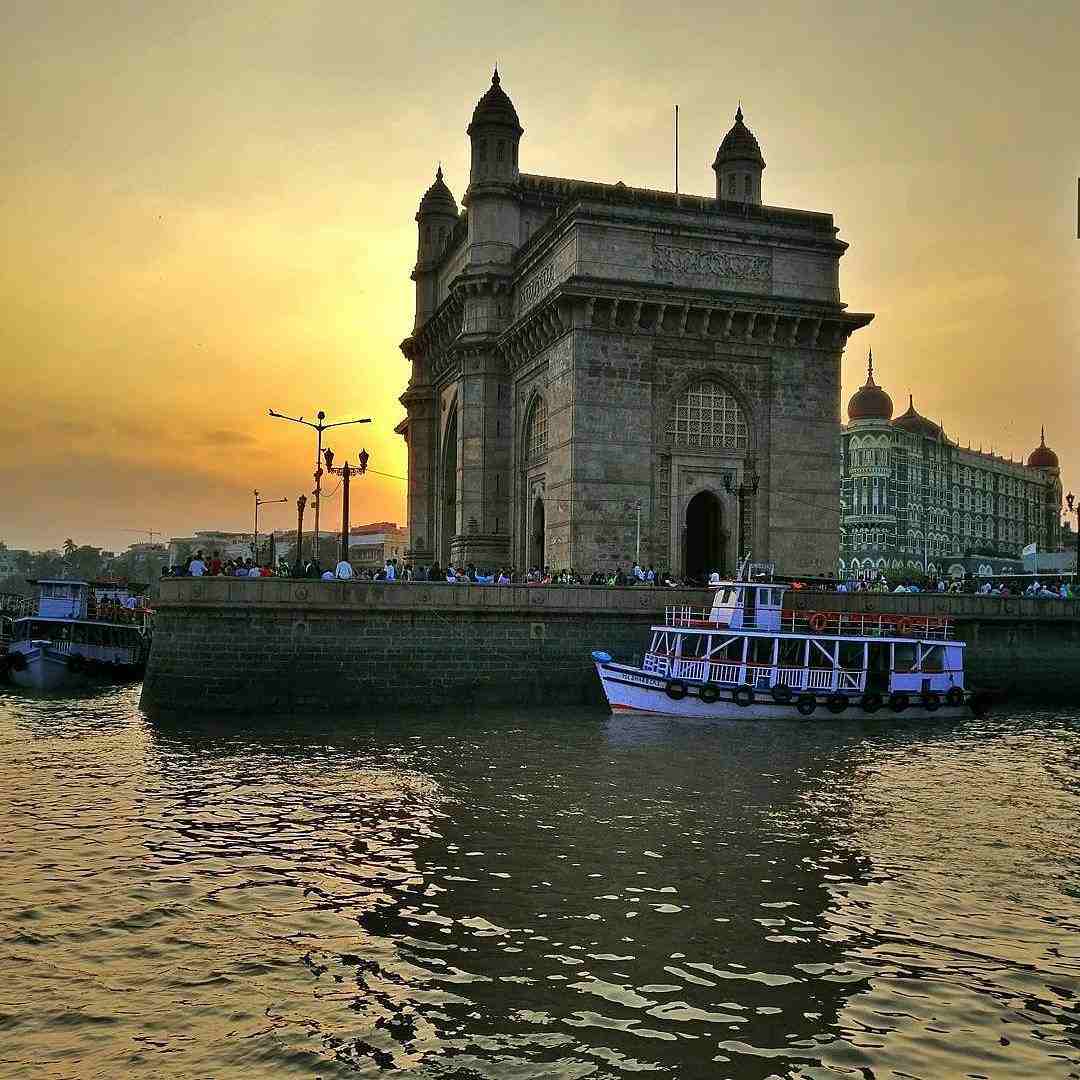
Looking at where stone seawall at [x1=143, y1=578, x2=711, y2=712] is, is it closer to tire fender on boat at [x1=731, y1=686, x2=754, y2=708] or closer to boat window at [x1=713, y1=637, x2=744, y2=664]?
boat window at [x1=713, y1=637, x2=744, y2=664]

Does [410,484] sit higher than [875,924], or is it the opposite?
[410,484]

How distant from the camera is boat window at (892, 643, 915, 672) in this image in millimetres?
32188

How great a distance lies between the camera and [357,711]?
99.2 ft

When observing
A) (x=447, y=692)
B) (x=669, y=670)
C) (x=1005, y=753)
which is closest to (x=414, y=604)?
(x=447, y=692)

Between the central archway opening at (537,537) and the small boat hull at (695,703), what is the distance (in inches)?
610

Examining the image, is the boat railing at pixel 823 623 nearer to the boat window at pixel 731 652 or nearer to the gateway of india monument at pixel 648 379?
the boat window at pixel 731 652

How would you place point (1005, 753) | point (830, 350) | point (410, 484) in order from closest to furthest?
point (1005, 753) → point (830, 350) → point (410, 484)

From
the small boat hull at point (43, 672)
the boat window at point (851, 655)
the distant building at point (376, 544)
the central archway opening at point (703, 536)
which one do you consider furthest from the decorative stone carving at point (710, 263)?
the distant building at point (376, 544)

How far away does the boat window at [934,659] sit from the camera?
Answer: 107 feet

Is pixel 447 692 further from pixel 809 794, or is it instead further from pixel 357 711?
pixel 809 794

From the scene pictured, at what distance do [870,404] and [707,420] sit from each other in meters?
70.9

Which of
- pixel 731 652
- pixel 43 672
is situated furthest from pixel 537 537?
pixel 43 672

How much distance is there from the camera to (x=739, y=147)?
2020 inches

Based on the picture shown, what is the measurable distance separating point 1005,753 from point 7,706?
93.5ft
